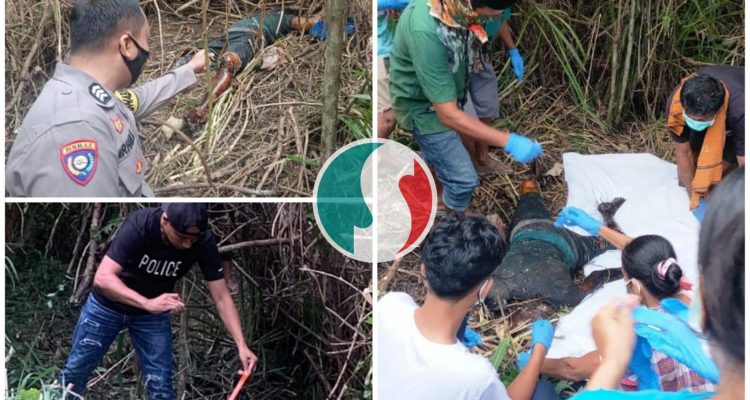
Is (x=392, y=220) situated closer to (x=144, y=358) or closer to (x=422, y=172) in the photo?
(x=422, y=172)

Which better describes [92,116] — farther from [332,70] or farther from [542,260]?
[542,260]

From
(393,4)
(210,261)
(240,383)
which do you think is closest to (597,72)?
(393,4)

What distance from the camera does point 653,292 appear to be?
218 cm

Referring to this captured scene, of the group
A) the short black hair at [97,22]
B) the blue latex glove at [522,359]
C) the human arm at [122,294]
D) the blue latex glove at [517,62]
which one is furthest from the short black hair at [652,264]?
the short black hair at [97,22]

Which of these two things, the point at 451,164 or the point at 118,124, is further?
the point at 451,164

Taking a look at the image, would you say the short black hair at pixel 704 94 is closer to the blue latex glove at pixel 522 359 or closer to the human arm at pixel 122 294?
the blue latex glove at pixel 522 359

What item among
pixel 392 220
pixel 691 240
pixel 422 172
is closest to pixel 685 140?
pixel 691 240

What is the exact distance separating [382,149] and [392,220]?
0.21m

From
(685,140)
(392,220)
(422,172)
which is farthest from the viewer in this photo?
(685,140)

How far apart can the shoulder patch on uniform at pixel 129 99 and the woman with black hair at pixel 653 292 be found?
3.99 ft

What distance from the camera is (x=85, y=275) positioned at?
238cm

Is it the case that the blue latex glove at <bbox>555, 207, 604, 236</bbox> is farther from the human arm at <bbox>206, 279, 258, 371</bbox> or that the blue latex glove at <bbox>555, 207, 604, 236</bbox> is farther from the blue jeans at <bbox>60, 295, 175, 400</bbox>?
the blue jeans at <bbox>60, 295, 175, 400</bbox>

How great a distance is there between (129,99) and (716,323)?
4.83 feet

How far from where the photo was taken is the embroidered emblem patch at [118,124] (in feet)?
6.97
